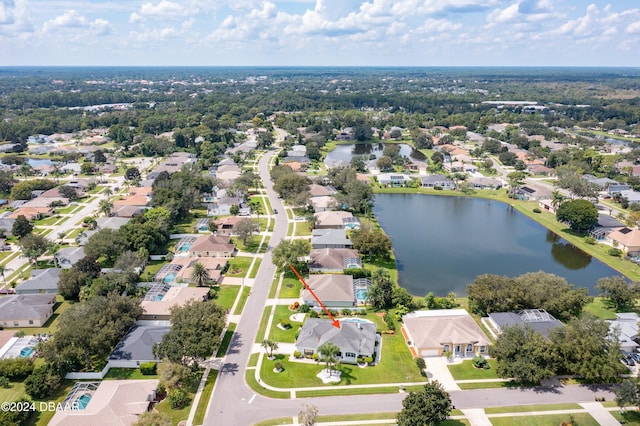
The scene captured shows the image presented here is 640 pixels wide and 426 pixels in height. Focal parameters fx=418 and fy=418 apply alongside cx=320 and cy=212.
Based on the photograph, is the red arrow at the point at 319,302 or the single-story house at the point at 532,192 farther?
the single-story house at the point at 532,192

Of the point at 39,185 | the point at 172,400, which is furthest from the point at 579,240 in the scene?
the point at 39,185

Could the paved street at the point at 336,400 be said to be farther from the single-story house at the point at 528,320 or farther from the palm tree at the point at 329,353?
the single-story house at the point at 528,320

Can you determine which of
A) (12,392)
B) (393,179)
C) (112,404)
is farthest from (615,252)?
(12,392)

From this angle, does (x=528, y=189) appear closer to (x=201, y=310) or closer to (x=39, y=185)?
(x=201, y=310)

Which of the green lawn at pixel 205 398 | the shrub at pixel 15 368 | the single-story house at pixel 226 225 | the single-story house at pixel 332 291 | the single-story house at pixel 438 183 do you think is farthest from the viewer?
the single-story house at pixel 438 183

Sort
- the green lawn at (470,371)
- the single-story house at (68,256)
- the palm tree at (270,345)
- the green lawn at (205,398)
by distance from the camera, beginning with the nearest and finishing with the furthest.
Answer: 1. the green lawn at (205,398)
2. the green lawn at (470,371)
3. the palm tree at (270,345)
4. the single-story house at (68,256)

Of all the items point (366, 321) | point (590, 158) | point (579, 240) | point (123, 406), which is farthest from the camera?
point (590, 158)

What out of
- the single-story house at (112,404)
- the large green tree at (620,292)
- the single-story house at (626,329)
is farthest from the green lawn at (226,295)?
the large green tree at (620,292)
